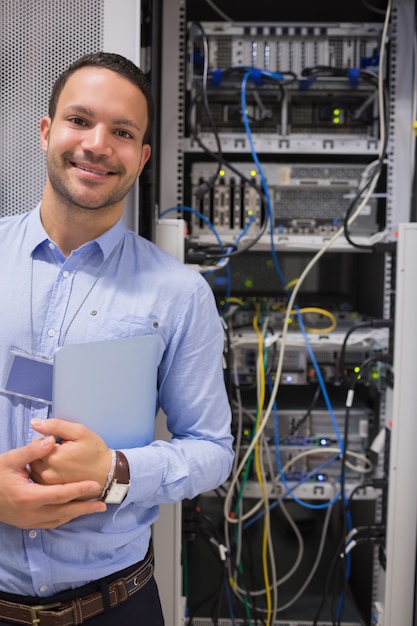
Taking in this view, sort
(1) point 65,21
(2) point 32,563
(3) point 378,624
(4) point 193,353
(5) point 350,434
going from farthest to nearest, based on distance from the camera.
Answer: (5) point 350,434, (3) point 378,624, (1) point 65,21, (4) point 193,353, (2) point 32,563

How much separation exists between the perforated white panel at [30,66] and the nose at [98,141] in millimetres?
388

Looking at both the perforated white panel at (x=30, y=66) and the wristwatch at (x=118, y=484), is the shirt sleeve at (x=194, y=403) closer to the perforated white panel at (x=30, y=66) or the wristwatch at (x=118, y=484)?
the wristwatch at (x=118, y=484)

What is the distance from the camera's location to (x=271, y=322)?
6.31ft

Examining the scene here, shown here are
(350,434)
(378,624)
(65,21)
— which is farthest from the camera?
(350,434)

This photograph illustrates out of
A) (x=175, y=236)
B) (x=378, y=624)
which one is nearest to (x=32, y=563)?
(x=175, y=236)

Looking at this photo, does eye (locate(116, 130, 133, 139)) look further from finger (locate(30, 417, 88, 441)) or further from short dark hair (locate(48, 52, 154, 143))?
finger (locate(30, 417, 88, 441))

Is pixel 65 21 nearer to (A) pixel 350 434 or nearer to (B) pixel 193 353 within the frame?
(B) pixel 193 353

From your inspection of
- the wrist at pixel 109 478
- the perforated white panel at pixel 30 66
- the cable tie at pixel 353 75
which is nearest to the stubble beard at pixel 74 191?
the perforated white panel at pixel 30 66

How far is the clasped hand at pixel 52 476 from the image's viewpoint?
→ 0.86 metres

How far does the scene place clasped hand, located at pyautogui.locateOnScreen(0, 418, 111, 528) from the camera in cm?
86

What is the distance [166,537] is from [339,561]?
0.63 meters

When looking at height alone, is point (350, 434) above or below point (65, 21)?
below

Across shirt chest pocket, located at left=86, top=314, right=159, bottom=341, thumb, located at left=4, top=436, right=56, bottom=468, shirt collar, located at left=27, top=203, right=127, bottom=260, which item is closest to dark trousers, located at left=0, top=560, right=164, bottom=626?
thumb, located at left=4, top=436, right=56, bottom=468

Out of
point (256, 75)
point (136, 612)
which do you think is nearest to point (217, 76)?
point (256, 75)
